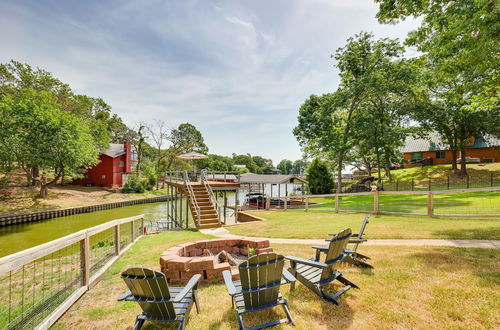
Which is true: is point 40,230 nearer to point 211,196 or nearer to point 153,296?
point 211,196

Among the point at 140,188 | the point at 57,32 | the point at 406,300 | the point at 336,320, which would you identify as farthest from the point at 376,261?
the point at 140,188

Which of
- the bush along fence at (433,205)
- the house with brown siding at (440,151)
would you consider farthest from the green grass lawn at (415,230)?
the house with brown siding at (440,151)

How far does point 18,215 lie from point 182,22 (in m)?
22.0

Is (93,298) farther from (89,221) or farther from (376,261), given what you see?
(89,221)

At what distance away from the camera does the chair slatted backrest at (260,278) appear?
3057 millimetres

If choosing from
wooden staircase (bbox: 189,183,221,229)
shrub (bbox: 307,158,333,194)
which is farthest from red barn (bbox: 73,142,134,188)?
shrub (bbox: 307,158,333,194)

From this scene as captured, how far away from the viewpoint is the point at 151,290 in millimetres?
2871

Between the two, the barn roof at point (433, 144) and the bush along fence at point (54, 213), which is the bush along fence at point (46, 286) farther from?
the barn roof at point (433, 144)

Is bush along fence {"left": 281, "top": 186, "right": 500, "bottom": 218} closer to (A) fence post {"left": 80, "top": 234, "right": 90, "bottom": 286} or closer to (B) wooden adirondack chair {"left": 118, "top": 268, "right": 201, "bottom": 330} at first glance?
(B) wooden adirondack chair {"left": 118, "top": 268, "right": 201, "bottom": 330}

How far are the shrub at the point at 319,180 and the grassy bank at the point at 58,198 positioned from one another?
25.5m

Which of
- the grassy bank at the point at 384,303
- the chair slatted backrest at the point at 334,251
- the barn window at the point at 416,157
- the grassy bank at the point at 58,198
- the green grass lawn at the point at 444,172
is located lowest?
the grassy bank at the point at 58,198

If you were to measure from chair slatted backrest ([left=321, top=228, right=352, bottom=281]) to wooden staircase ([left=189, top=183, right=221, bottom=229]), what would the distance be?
335 inches

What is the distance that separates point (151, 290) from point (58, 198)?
3265cm

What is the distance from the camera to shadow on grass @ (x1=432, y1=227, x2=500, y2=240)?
6.70 meters
